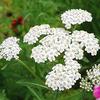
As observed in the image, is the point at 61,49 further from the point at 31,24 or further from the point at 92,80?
the point at 31,24

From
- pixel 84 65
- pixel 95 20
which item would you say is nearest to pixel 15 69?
pixel 84 65

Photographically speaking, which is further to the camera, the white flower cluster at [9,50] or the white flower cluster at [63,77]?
the white flower cluster at [9,50]

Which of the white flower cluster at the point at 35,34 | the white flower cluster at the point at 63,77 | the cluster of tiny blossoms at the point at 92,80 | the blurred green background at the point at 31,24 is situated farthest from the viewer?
the blurred green background at the point at 31,24

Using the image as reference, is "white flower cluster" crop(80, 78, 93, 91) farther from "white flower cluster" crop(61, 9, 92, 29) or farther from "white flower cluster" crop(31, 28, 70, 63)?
"white flower cluster" crop(61, 9, 92, 29)

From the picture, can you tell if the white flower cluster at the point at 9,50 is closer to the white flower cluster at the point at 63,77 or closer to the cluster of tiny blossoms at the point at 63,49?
the cluster of tiny blossoms at the point at 63,49

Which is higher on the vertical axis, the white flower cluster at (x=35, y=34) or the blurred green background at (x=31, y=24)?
the white flower cluster at (x=35, y=34)

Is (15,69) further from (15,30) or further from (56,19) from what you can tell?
(15,30)

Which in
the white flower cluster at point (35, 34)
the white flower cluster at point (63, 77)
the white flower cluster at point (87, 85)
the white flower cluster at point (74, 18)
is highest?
the white flower cluster at point (35, 34)

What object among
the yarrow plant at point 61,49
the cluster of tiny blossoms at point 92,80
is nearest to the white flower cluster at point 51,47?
the yarrow plant at point 61,49
